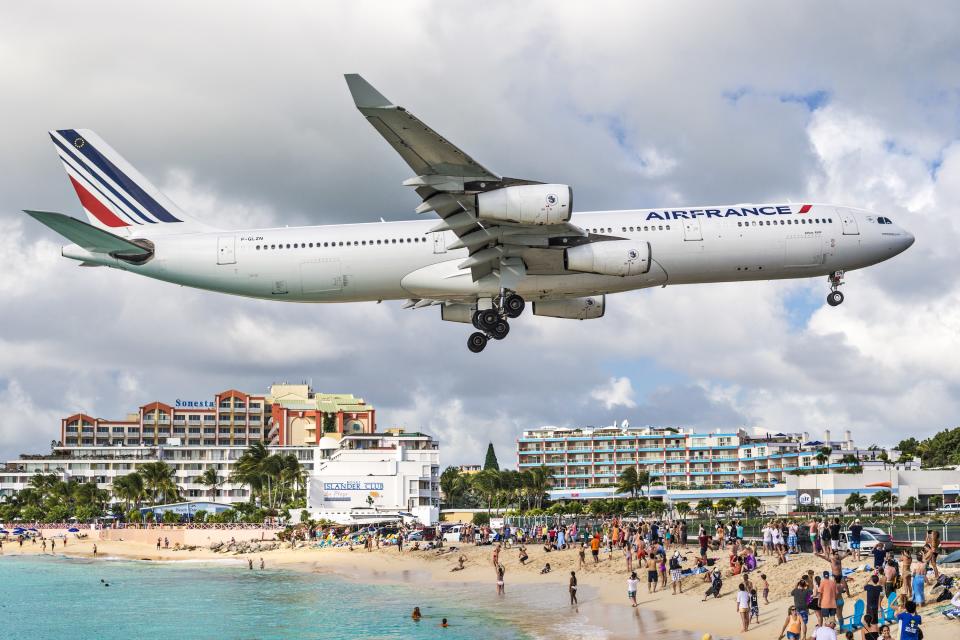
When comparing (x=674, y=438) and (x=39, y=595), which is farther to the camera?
(x=674, y=438)

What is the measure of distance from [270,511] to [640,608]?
104013 millimetres

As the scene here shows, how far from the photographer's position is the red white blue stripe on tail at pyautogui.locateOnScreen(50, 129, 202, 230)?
47.9 meters

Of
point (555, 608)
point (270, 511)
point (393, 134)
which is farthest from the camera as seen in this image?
point (270, 511)

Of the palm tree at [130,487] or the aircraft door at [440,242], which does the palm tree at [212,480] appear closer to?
the palm tree at [130,487]

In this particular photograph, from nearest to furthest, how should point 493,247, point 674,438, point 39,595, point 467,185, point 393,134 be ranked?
1. point 393,134
2. point 467,185
3. point 493,247
4. point 39,595
5. point 674,438

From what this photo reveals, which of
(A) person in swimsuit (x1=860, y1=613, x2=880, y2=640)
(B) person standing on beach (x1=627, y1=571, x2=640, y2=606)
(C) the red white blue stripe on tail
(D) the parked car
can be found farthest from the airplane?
(A) person in swimsuit (x1=860, y1=613, x2=880, y2=640)

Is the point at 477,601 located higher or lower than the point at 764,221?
lower

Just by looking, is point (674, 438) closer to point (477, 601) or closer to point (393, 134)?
point (477, 601)

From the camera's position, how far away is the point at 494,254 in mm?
41719

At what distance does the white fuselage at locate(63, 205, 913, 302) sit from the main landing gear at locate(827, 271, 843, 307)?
1.82 metres

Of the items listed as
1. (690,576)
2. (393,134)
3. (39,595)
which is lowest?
(39,595)

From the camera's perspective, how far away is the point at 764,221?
1732 inches

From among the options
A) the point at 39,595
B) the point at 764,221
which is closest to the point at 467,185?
the point at 764,221

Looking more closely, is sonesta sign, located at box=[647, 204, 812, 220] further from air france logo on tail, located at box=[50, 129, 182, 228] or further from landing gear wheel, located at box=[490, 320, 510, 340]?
air france logo on tail, located at box=[50, 129, 182, 228]
